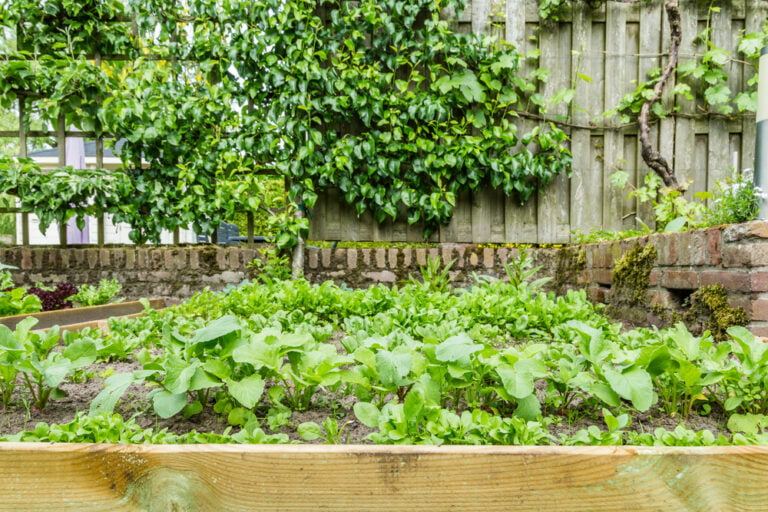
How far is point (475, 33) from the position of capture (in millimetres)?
3604

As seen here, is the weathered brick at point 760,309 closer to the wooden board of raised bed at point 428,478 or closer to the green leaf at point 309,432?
the wooden board of raised bed at point 428,478

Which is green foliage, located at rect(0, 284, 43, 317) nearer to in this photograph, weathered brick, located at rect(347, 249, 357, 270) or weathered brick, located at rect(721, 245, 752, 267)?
weathered brick, located at rect(347, 249, 357, 270)

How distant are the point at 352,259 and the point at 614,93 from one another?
232 centimetres

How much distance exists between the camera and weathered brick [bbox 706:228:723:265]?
1746 millimetres

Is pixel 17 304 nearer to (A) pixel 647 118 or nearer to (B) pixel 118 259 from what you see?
(B) pixel 118 259

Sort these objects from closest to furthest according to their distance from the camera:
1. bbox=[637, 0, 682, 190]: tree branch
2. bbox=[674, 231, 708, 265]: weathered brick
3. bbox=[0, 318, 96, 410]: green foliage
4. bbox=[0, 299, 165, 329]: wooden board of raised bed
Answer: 1. bbox=[0, 318, 96, 410]: green foliage
2. bbox=[674, 231, 708, 265]: weathered brick
3. bbox=[0, 299, 165, 329]: wooden board of raised bed
4. bbox=[637, 0, 682, 190]: tree branch

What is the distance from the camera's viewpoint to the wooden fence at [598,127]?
11.5ft

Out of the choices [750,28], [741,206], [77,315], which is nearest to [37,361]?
[77,315]

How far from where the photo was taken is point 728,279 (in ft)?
5.60

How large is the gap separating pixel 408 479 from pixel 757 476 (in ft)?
1.79

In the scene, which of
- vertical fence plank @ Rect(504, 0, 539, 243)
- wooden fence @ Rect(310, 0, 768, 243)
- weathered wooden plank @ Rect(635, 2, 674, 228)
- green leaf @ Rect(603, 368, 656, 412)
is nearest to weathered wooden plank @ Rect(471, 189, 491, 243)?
wooden fence @ Rect(310, 0, 768, 243)

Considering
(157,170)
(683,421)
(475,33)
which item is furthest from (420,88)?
(683,421)

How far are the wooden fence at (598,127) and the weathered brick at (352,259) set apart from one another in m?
0.19

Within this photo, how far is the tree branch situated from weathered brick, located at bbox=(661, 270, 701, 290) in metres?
1.62
